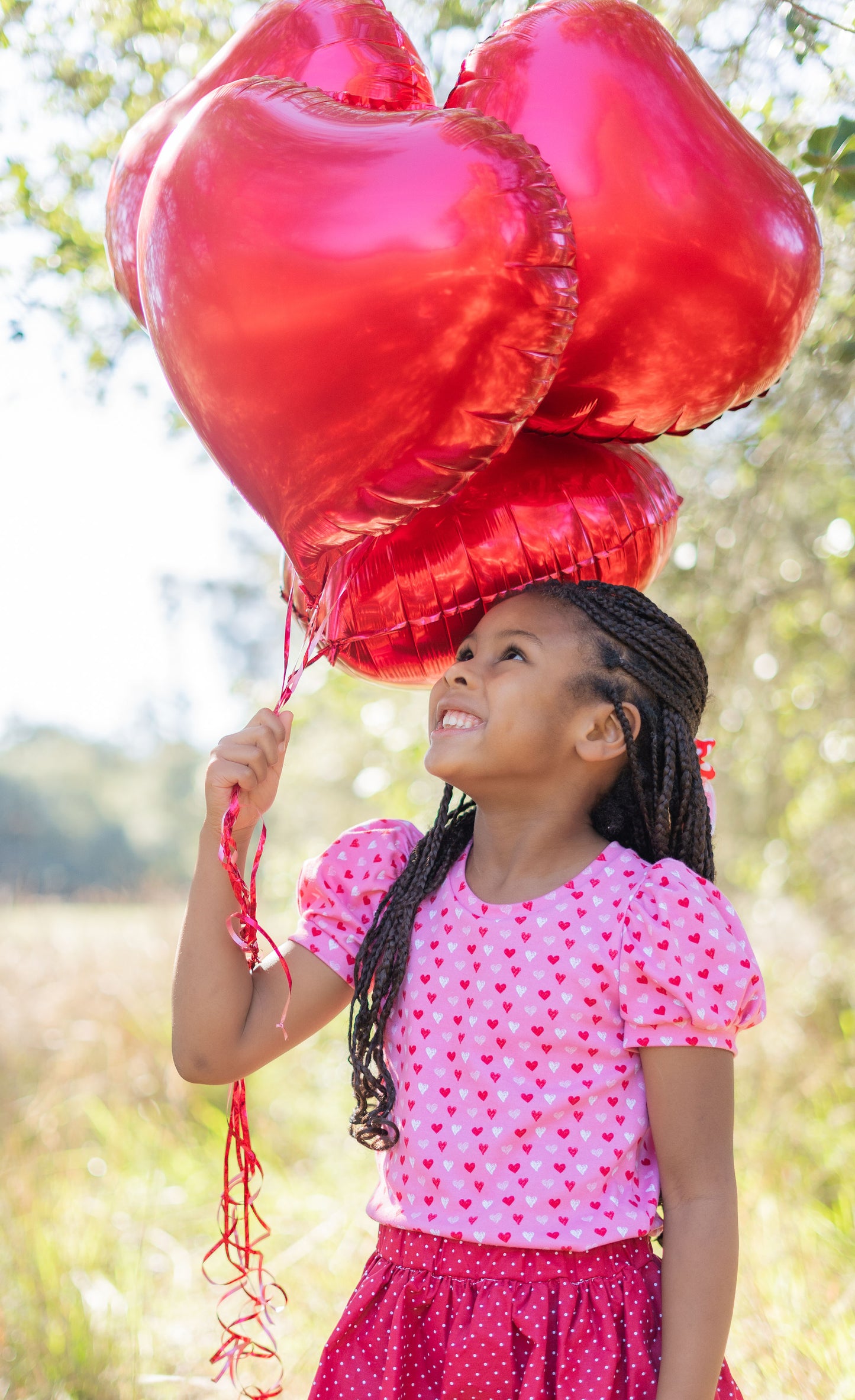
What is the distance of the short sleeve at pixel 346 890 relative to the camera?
160 cm

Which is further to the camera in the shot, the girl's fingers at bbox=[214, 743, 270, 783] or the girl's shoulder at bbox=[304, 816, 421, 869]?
the girl's shoulder at bbox=[304, 816, 421, 869]

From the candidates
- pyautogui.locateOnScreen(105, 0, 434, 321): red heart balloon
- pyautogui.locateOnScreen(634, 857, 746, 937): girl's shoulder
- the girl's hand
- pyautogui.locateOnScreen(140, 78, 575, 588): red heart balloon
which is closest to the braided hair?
pyautogui.locateOnScreen(634, 857, 746, 937): girl's shoulder

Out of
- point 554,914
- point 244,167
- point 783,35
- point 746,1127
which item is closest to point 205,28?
point 783,35

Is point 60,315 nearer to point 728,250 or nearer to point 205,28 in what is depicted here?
point 205,28

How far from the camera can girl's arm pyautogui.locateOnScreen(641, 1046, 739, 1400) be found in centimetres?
126

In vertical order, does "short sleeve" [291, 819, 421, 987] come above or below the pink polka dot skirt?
above

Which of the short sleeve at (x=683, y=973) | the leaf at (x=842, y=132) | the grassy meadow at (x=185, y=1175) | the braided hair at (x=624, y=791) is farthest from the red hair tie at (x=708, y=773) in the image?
the grassy meadow at (x=185, y=1175)

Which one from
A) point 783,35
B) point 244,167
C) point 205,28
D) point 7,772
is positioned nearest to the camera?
point 244,167

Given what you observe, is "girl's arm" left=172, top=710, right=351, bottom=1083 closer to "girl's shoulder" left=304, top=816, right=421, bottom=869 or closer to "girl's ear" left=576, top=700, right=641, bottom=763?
"girl's shoulder" left=304, top=816, right=421, bottom=869

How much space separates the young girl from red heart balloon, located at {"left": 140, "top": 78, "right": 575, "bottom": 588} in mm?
367

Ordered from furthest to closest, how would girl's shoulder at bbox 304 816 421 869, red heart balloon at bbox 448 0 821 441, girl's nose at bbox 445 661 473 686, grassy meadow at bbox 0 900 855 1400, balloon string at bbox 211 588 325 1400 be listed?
grassy meadow at bbox 0 900 855 1400 → girl's shoulder at bbox 304 816 421 869 → girl's nose at bbox 445 661 473 686 → balloon string at bbox 211 588 325 1400 → red heart balloon at bbox 448 0 821 441

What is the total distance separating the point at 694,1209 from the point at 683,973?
257 mm

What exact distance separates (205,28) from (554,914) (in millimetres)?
2226

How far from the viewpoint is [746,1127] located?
14.0 ft
